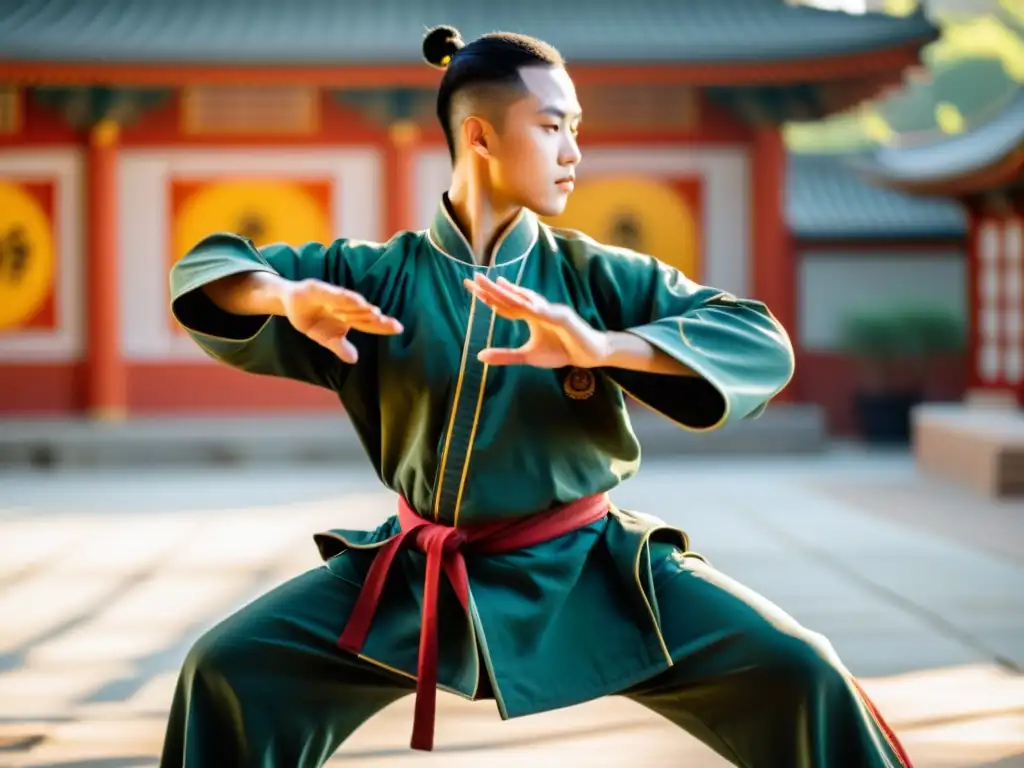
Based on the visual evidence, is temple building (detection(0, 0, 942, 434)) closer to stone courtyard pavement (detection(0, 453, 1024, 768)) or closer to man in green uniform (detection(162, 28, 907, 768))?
stone courtyard pavement (detection(0, 453, 1024, 768))

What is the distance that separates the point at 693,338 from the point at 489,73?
1.83 feet

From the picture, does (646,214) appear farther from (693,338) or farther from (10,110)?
(693,338)

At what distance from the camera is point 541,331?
1.85 m

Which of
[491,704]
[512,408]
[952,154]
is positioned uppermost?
[952,154]

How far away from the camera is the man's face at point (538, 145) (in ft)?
6.81

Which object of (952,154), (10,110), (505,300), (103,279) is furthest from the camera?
(952,154)

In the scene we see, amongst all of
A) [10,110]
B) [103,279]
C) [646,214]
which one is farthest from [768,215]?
[10,110]

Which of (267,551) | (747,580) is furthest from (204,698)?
(267,551)

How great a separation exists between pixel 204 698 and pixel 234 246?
733 millimetres

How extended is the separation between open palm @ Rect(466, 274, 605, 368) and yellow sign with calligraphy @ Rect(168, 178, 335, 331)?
35.5 ft

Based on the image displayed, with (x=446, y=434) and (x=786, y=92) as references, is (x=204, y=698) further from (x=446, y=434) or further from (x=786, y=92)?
(x=786, y=92)

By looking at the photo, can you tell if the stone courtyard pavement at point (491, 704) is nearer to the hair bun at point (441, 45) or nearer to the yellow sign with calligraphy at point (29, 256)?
the hair bun at point (441, 45)

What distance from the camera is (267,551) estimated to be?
666cm

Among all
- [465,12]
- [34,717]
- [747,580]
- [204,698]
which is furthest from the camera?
[465,12]
